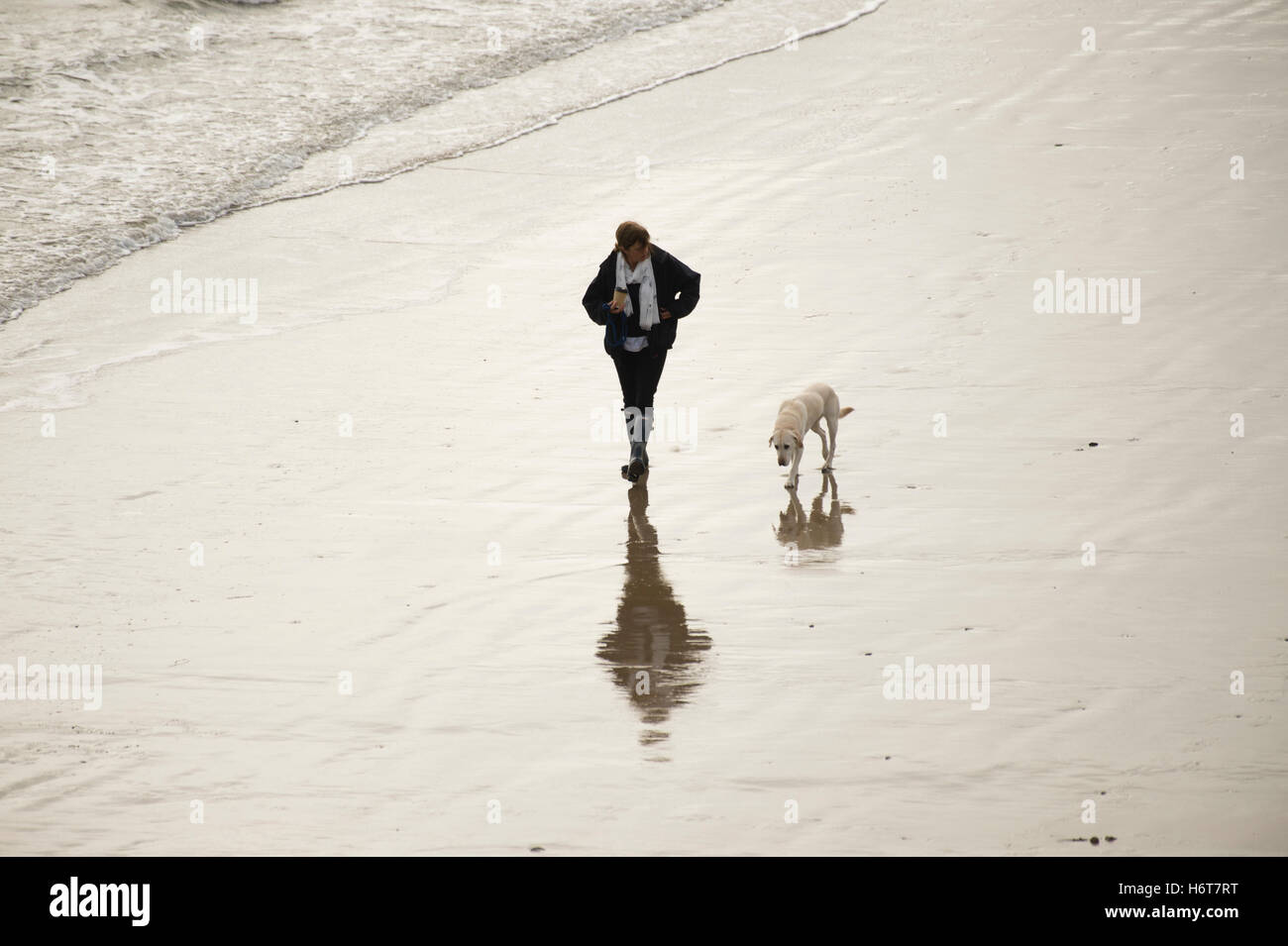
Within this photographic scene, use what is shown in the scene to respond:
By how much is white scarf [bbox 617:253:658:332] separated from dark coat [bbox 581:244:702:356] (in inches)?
2.1

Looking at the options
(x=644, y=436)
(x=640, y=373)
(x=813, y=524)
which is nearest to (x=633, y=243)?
(x=640, y=373)

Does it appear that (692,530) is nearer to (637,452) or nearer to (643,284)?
(637,452)

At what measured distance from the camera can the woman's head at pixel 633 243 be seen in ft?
30.0

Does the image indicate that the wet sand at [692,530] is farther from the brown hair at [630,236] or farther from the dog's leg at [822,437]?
the brown hair at [630,236]

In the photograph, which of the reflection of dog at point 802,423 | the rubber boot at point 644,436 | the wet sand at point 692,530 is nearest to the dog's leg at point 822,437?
the reflection of dog at point 802,423

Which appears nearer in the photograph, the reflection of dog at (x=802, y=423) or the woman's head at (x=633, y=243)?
the reflection of dog at (x=802, y=423)

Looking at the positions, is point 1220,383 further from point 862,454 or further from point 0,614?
point 0,614

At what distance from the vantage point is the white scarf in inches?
365

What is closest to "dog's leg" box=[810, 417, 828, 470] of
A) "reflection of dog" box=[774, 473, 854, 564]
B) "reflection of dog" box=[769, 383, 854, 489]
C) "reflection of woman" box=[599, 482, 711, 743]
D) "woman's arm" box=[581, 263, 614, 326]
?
"reflection of dog" box=[769, 383, 854, 489]

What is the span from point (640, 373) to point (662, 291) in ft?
1.76

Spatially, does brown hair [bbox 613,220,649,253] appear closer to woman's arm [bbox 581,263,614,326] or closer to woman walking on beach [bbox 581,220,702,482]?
woman walking on beach [bbox 581,220,702,482]

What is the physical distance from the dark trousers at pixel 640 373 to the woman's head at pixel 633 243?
586mm
